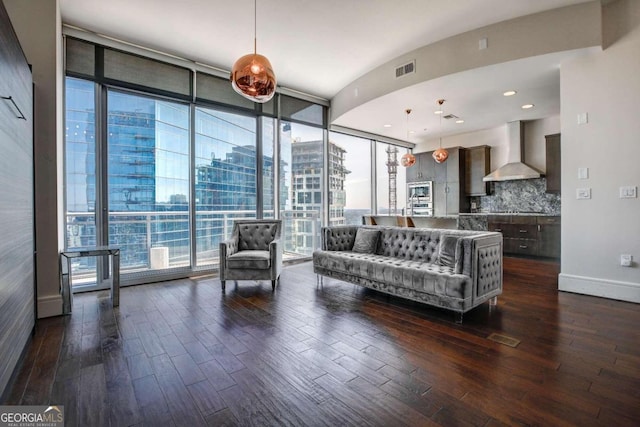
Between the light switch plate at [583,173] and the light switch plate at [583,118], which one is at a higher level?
the light switch plate at [583,118]

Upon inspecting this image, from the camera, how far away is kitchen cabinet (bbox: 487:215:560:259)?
5469mm

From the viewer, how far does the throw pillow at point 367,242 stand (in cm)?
402

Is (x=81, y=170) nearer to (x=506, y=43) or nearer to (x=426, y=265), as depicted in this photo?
(x=426, y=265)

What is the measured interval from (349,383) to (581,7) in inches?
178

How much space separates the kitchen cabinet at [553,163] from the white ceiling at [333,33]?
84 centimetres

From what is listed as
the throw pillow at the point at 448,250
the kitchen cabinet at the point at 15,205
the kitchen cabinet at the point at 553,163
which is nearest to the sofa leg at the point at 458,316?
the throw pillow at the point at 448,250

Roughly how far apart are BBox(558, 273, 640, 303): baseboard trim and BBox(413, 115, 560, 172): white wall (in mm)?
3496

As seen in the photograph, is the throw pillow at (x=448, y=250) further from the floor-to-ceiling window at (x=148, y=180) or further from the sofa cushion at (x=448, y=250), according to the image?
the floor-to-ceiling window at (x=148, y=180)

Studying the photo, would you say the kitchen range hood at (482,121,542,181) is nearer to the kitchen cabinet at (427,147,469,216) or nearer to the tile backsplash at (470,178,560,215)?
the tile backsplash at (470,178,560,215)

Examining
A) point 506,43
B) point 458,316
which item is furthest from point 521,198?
point 458,316

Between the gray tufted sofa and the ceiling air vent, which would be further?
the ceiling air vent

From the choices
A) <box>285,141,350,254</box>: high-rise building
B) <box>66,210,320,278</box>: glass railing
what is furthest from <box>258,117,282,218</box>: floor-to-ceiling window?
<box>285,141,350,254</box>: high-rise building

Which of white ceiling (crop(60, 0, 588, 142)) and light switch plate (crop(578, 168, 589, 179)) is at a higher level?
white ceiling (crop(60, 0, 588, 142))

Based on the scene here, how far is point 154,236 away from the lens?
4.34 meters
